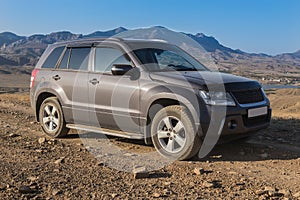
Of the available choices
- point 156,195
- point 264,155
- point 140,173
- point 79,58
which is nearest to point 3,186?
point 140,173

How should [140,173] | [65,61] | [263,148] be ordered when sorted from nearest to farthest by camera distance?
[140,173] → [263,148] → [65,61]

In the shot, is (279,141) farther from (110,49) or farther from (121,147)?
(110,49)

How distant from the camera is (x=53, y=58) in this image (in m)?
6.95

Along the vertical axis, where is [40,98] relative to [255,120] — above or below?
above

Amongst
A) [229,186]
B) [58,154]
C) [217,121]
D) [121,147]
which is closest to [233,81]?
[217,121]

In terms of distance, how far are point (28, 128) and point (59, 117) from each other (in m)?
1.32

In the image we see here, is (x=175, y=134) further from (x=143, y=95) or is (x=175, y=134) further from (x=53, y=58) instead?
(x=53, y=58)

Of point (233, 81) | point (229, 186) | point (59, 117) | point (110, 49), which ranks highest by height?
point (110, 49)

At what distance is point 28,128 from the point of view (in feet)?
24.6

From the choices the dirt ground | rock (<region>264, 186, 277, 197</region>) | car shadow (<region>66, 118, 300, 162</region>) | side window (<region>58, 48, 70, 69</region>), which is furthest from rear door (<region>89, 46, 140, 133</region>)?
rock (<region>264, 186, 277, 197</region>)

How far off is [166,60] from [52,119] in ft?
8.18

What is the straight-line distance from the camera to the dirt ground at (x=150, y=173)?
3.71 meters

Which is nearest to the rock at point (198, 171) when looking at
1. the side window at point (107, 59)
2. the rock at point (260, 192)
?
the rock at point (260, 192)

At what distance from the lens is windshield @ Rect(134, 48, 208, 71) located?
5.71 meters
